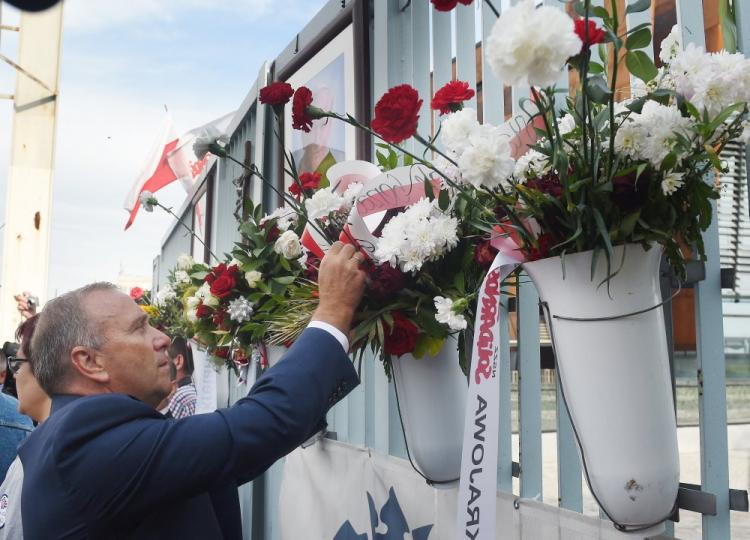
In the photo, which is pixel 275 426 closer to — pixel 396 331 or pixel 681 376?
pixel 396 331

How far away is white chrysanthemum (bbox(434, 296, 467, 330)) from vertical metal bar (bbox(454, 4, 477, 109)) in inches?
33.3

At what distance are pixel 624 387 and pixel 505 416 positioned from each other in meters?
0.77

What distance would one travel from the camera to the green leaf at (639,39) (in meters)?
1.04

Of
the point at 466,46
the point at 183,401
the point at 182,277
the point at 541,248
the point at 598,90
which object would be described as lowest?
the point at 183,401

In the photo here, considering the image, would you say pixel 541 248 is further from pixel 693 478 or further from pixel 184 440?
pixel 693 478

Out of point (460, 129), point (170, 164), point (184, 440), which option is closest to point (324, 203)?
point (460, 129)

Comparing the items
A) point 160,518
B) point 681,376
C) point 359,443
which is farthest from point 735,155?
point 359,443

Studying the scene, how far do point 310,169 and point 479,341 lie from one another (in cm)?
190

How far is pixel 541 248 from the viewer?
115 cm

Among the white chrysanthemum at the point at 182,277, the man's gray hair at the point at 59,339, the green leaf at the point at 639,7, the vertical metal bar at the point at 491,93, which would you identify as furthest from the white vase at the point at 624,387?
the white chrysanthemum at the point at 182,277

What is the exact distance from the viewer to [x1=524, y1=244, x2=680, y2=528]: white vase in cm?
108

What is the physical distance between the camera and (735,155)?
1312mm

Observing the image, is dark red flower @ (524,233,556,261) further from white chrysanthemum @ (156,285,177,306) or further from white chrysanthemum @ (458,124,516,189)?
white chrysanthemum @ (156,285,177,306)

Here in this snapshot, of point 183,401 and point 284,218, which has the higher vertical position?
point 284,218
